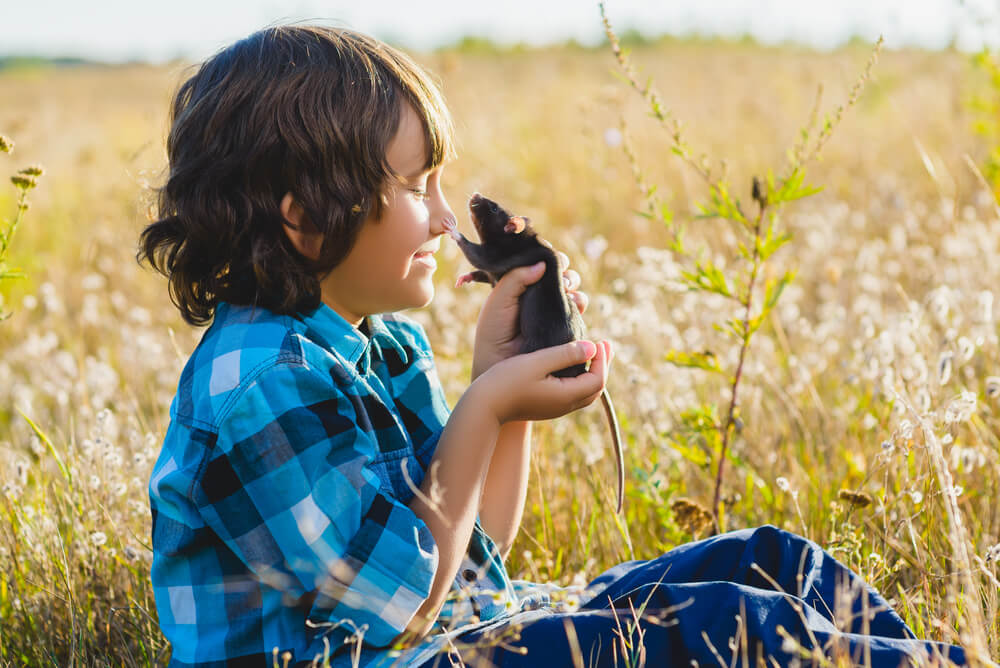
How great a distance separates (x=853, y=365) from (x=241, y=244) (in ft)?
8.81

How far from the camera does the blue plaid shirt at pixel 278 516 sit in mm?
1926

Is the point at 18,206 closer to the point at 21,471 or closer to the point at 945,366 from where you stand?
the point at 21,471

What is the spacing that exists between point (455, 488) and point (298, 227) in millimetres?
721

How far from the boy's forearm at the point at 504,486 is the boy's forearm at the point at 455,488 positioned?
38cm

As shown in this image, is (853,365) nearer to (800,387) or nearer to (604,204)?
(800,387)

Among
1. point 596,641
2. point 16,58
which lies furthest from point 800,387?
point 16,58

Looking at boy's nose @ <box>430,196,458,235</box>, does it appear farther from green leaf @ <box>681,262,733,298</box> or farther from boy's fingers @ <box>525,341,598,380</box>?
green leaf @ <box>681,262,733,298</box>

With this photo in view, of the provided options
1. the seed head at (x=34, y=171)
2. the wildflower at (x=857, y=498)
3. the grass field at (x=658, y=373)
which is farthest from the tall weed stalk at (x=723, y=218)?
the seed head at (x=34, y=171)

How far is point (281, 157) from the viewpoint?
7.28 feet

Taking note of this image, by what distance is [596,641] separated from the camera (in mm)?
2029

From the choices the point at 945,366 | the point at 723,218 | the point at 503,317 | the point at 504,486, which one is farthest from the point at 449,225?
the point at 945,366

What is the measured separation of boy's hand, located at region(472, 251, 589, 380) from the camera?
7.91 ft

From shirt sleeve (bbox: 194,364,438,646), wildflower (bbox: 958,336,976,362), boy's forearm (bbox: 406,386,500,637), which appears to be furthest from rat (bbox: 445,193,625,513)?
wildflower (bbox: 958,336,976,362)

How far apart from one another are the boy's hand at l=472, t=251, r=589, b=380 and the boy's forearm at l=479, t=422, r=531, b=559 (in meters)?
0.20
